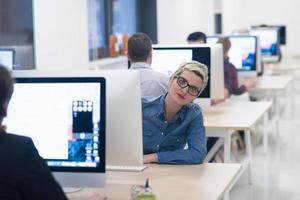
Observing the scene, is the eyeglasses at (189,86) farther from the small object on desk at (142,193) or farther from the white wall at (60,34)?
the white wall at (60,34)

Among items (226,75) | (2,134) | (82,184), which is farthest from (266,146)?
(2,134)

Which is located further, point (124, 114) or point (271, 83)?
point (271, 83)

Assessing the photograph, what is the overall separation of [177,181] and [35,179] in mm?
962

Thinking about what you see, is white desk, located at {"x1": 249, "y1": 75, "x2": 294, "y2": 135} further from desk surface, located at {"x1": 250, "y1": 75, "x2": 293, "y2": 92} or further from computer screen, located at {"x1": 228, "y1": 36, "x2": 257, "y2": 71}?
computer screen, located at {"x1": 228, "y1": 36, "x2": 257, "y2": 71}

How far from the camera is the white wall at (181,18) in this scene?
9.98 m

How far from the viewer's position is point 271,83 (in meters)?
7.09

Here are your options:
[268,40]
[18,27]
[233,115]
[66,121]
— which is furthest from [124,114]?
[268,40]

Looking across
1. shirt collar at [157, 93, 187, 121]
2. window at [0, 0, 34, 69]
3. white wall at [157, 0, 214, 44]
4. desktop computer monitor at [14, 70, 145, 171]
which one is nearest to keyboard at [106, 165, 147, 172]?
desktop computer monitor at [14, 70, 145, 171]

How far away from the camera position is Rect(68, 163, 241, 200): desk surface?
2406 mm

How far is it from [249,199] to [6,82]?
334cm

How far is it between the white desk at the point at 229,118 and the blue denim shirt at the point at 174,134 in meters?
1.09

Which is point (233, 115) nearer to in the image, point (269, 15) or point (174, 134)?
point (174, 134)

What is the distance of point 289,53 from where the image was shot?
13188mm

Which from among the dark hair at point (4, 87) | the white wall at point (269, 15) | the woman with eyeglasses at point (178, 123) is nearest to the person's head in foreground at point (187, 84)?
the woman with eyeglasses at point (178, 123)
